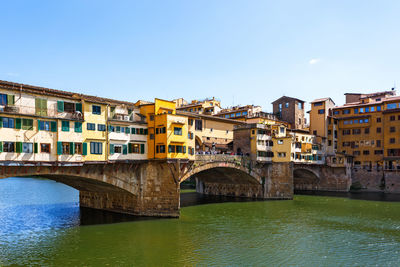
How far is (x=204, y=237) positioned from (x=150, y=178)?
13.4 m

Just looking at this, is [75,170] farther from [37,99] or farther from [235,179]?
[235,179]

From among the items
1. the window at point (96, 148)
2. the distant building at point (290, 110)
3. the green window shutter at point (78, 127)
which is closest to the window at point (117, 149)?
the window at point (96, 148)

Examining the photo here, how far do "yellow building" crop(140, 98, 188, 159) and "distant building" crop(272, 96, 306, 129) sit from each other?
55.1m

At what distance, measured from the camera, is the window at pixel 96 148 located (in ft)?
130

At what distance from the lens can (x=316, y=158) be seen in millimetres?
83500

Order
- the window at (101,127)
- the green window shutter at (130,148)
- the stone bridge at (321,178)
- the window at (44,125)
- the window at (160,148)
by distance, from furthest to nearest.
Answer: the stone bridge at (321,178) < the window at (160,148) < the green window shutter at (130,148) < the window at (101,127) < the window at (44,125)

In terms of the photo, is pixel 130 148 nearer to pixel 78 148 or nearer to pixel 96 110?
pixel 96 110

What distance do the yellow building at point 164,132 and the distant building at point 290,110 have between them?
5512cm

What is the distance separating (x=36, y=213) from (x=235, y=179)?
132 ft

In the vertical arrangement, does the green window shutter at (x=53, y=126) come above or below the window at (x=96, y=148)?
above

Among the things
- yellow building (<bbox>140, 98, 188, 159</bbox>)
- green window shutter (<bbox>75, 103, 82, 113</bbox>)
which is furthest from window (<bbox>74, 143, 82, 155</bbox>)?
yellow building (<bbox>140, 98, 188, 159</bbox>)

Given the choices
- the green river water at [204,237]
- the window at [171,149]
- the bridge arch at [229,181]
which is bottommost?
the green river water at [204,237]

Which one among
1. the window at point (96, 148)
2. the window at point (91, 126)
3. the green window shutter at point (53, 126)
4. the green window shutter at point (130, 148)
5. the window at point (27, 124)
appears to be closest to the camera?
the window at point (27, 124)

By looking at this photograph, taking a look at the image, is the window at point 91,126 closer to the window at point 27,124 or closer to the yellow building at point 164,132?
the window at point 27,124
